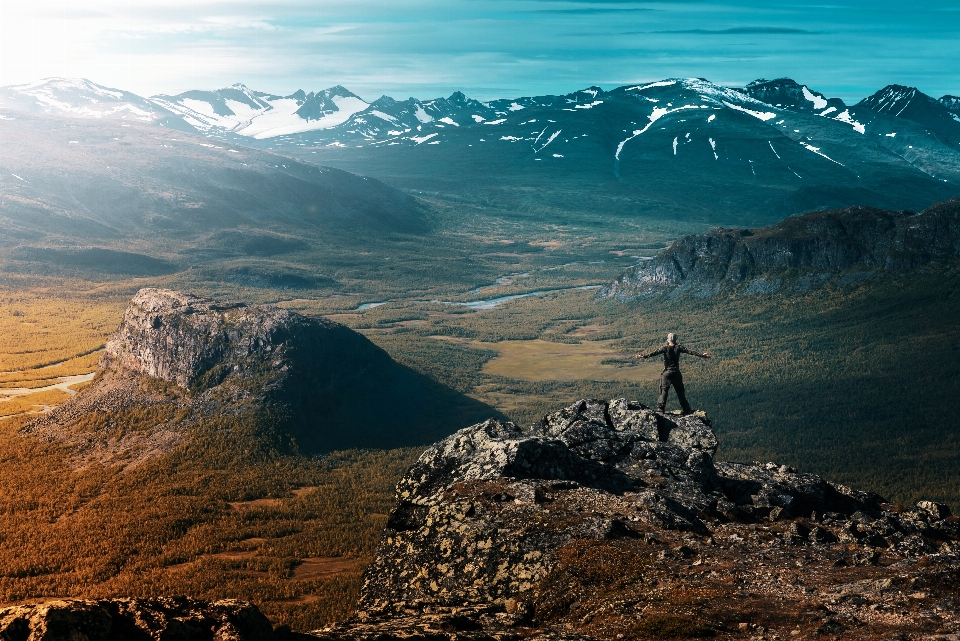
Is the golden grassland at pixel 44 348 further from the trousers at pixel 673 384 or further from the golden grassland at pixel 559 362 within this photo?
the trousers at pixel 673 384

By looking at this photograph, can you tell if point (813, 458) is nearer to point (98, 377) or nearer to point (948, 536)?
point (948, 536)

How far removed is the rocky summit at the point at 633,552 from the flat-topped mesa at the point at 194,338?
249 ft

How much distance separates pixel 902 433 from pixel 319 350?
275 feet

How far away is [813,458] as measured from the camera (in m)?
99.9

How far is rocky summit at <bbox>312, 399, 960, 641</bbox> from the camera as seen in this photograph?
19.6m

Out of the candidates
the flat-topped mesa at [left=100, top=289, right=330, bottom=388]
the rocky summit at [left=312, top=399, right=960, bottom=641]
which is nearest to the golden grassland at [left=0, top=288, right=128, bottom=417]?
the flat-topped mesa at [left=100, top=289, right=330, bottom=388]

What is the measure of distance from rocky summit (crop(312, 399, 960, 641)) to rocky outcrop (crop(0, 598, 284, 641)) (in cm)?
277

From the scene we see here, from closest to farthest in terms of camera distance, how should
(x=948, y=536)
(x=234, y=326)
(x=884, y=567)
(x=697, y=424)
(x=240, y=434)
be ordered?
(x=884, y=567) → (x=948, y=536) → (x=697, y=424) → (x=240, y=434) → (x=234, y=326)

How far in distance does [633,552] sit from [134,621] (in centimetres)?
1544

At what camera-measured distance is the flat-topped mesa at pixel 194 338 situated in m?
104

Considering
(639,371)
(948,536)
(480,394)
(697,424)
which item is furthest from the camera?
(639,371)

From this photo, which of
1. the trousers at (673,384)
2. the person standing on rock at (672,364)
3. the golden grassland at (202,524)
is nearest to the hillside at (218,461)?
the golden grassland at (202,524)

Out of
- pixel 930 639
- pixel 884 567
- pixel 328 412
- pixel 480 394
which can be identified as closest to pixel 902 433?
pixel 480 394

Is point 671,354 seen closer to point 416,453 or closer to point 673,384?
point 673,384
